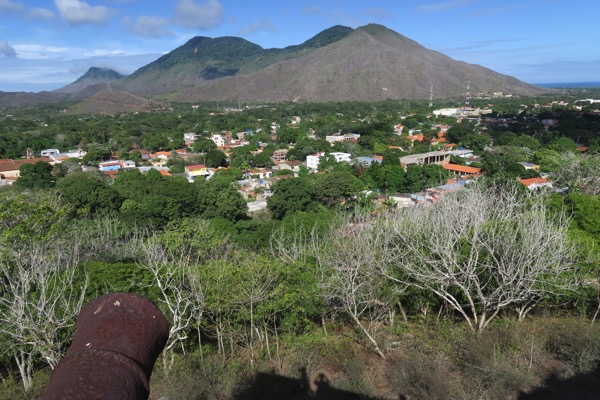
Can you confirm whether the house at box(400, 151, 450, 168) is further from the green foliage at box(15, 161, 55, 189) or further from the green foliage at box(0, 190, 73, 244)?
the green foliage at box(0, 190, 73, 244)

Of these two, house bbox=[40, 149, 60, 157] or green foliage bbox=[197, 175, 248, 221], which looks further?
house bbox=[40, 149, 60, 157]

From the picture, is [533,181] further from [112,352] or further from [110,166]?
[110,166]

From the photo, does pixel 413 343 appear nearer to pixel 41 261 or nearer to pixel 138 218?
pixel 41 261

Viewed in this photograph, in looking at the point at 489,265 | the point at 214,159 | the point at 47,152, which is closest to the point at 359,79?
the point at 214,159

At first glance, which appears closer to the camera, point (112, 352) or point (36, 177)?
point (112, 352)

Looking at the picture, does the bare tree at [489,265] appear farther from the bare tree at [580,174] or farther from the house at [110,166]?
the house at [110,166]

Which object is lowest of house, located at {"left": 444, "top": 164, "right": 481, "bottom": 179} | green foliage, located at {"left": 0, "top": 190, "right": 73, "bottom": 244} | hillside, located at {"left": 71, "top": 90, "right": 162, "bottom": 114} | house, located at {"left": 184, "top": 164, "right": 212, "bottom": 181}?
house, located at {"left": 444, "top": 164, "right": 481, "bottom": 179}

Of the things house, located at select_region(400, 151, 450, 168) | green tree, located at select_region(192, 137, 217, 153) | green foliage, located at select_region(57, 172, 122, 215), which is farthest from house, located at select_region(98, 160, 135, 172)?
house, located at select_region(400, 151, 450, 168)

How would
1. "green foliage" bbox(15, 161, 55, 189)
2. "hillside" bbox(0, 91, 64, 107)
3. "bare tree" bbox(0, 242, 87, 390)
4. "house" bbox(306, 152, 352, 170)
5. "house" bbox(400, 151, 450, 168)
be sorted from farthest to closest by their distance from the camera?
"hillside" bbox(0, 91, 64, 107)
"house" bbox(306, 152, 352, 170)
"house" bbox(400, 151, 450, 168)
"green foliage" bbox(15, 161, 55, 189)
"bare tree" bbox(0, 242, 87, 390)
